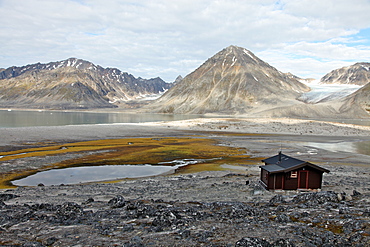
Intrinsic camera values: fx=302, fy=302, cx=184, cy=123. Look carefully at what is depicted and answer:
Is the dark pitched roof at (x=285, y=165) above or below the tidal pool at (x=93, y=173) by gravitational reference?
above

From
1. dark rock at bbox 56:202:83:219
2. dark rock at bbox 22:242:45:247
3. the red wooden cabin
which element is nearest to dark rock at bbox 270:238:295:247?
dark rock at bbox 22:242:45:247

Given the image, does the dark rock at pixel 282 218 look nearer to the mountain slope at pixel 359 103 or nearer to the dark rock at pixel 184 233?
the dark rock at pixel 184 233

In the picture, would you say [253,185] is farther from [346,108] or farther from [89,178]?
[346,108]

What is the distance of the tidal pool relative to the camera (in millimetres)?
26078

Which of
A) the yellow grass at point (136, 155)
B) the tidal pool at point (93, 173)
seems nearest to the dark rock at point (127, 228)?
the tidal pool at point (93, 173)

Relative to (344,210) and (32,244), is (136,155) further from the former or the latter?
(32,244)

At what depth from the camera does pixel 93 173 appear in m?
29.5

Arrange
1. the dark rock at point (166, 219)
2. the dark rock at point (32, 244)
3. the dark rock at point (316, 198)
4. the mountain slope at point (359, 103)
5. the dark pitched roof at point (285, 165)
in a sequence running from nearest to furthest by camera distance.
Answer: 1. the dark rock at point (32, 244)
2. the dark rock at point (166, 219)
3. the dark rock at point (316, 198)
4. the dark pitched roof at point (285, 165)
5. the mountain slope at point (359, 103)

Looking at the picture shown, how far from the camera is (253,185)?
21922mm

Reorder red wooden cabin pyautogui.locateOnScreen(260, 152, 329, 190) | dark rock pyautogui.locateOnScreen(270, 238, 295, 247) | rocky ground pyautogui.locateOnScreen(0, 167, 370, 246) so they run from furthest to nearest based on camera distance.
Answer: red wooden cabin pyautogui.locateOnScreen(260, 152, 329, 190)
rocky ground pyautogui.locateOnScreen(0, 167, 370, 246)
dark rock pyautogui.locateOnScreen(270, 238, 295, 247)

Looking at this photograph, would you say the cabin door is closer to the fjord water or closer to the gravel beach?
the gravel beach

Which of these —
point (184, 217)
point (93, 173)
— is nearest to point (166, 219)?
point (184, 217)

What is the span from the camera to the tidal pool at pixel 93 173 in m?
26.1

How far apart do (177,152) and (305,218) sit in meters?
30.6
